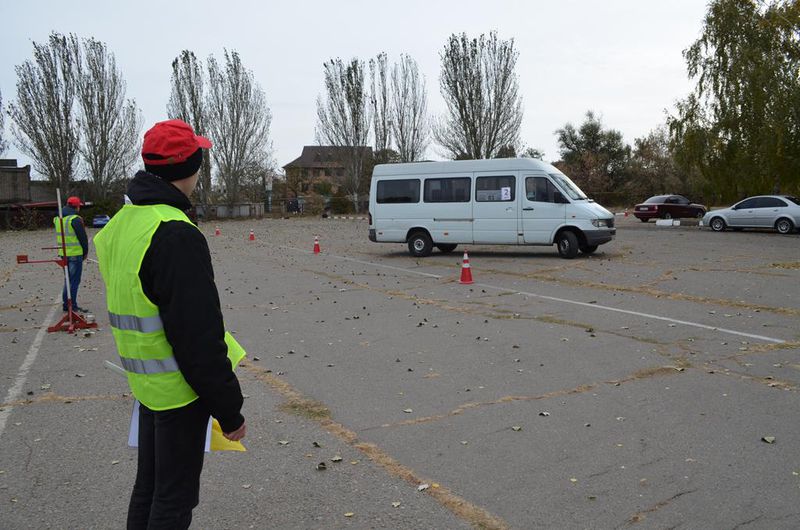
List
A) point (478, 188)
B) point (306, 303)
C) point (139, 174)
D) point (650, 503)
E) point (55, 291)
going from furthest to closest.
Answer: point (478, 188) < point (55, 291) < point (306, 303) < point (650, 503) < point (139, 174)

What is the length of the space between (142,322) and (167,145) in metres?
0.72

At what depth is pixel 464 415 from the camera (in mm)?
6004

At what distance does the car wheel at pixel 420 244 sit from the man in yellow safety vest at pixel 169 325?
18.1m

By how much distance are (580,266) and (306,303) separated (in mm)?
7665

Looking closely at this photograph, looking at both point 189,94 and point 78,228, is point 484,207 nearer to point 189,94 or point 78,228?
point 78,228

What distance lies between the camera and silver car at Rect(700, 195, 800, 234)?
92.4 ft

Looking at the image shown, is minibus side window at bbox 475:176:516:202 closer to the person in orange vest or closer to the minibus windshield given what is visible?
the minibus windshield

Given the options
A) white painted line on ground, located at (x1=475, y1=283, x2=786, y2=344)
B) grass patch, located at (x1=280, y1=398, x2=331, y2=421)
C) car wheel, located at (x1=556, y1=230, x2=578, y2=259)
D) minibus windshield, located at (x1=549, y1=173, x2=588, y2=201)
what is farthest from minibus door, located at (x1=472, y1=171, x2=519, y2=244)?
grass patch, located at (x1=280, y1=398, x2=331, y2=421)

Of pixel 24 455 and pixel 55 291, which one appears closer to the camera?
pixel 24 455

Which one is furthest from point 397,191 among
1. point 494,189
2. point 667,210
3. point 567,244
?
point 667,210

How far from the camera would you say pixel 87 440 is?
5.56 m

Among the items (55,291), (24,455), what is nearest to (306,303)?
(55,291)

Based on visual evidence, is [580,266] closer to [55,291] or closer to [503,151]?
[55,291]

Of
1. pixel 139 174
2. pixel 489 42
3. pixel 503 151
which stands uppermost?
pixel 489 42
